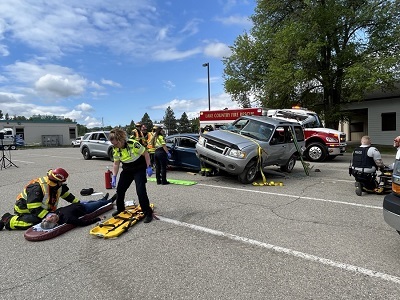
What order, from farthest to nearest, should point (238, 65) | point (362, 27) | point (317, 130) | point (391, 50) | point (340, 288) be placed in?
point (238, 65), point (362, 27), point (391, 50), point (317, 130), point (340, 288)

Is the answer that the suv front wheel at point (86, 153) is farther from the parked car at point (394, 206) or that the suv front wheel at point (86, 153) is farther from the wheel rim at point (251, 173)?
the parked car at point (394, 206)

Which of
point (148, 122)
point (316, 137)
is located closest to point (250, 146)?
point (316, 137)

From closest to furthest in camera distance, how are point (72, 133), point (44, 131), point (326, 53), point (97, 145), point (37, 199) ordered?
point (37, 199)
point (97, 145)
point (326, 53)
point (44, 131)
point (72, 133)

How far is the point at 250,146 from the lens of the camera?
337 inches

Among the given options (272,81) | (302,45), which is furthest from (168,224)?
(302,45)

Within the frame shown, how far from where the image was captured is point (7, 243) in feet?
14.9

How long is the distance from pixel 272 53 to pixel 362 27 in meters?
6.40

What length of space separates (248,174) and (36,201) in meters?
5.60

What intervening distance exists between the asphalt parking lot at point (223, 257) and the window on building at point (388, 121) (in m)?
24.9

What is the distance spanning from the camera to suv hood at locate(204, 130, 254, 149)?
8453 millimetres

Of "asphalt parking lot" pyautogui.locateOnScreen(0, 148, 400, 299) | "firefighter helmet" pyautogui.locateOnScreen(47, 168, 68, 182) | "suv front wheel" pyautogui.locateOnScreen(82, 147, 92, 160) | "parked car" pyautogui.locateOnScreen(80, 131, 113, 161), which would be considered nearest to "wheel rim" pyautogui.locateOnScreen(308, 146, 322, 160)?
"asphalt parking lot" pyautogui.locateOnScreen(0, 148, 400, 299)

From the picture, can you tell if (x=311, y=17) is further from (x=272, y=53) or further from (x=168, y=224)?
(x=168, y=224)

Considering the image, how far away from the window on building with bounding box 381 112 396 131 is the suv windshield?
2294 centimetres

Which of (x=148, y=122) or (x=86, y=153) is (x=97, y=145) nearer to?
(x=86, y=153)
